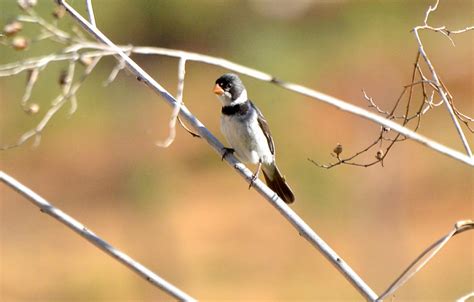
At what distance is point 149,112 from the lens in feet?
46.1

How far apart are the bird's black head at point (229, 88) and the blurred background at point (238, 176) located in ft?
8.98

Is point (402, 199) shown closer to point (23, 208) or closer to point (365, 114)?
point (23, 208)

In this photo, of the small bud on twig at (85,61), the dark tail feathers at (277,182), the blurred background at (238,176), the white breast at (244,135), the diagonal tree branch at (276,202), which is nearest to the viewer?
the small bud on twig at (85,61)

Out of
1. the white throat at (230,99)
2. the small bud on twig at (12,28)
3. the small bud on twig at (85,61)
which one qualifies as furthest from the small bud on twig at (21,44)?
the white throat at (230,99)

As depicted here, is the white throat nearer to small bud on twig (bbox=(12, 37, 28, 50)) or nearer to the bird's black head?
the bird's black head

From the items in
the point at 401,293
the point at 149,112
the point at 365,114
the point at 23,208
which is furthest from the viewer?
the point at 149,112

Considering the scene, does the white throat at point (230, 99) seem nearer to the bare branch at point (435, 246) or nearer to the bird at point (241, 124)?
the bird at point (241, 124)

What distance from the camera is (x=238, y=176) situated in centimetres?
1323

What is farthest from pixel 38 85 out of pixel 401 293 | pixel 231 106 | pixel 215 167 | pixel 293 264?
pixel 231 106

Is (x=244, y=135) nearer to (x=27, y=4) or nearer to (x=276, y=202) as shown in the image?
(x=276, y=202)

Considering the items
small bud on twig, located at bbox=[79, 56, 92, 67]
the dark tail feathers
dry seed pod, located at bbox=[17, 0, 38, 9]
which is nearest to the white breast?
the dark tail feathers

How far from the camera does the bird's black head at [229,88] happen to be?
431cm

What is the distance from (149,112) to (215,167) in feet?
5.63

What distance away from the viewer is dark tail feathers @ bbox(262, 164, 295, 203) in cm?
462
